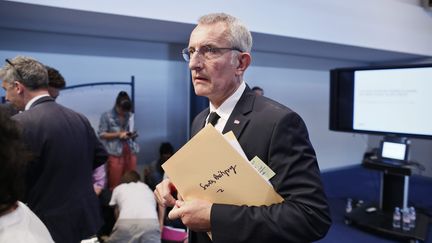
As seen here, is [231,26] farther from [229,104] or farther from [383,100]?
[383,100]

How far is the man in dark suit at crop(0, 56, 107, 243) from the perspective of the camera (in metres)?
1.56

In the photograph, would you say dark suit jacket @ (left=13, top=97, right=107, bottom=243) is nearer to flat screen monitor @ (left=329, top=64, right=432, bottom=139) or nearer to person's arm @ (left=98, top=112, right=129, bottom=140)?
person's arm @ (left=98, top=112, right=129, bottom=140)

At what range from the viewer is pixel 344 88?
3432 mm

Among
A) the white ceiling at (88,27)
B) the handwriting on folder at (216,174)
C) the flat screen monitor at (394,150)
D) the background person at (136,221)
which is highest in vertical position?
the white ceiling at (88,27)

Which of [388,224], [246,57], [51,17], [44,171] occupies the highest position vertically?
[51,17]

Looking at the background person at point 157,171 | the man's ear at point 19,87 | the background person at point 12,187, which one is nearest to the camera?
the background person at point 12,187

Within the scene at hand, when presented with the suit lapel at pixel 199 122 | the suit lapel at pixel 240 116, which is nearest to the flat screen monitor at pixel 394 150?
the suit lapel at pixel 199 122

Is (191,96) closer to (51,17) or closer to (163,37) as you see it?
(163,37)

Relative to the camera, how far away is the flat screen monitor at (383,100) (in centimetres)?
285

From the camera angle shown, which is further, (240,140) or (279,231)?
(240,140)

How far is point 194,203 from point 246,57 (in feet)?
1.57

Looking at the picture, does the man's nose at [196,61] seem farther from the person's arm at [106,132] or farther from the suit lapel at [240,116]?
the person's arm at [106,132]

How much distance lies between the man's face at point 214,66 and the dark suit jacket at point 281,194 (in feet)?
0.51

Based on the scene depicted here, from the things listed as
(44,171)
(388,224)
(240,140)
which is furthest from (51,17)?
(388,224)
